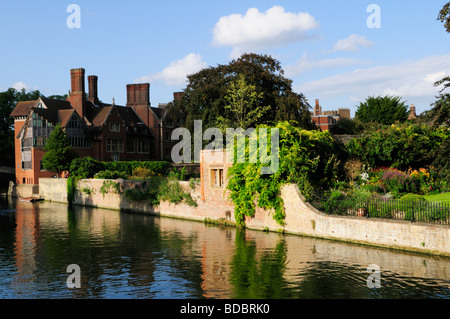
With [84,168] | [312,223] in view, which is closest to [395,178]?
[312,223]

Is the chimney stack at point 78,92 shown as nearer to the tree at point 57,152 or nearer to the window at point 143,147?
the window at point 143,147

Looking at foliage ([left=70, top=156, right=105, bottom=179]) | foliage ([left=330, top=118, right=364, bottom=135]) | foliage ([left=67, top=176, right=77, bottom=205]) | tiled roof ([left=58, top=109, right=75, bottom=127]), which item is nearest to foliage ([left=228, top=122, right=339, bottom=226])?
foliage ([left=67, top=176, right=77, bottom=205])

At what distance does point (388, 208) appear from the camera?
21.6 metres

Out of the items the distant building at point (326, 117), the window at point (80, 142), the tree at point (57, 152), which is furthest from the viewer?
the distant building at point (326, 117)

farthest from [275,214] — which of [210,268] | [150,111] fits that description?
[150,111]

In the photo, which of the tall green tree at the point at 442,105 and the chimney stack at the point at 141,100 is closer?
the tall green tree at the point at 442,105

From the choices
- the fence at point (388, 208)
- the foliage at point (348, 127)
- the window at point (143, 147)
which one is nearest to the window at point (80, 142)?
the window at point (143, 147)

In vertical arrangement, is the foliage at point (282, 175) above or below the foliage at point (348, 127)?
below

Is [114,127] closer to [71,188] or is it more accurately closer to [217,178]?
[71,188]

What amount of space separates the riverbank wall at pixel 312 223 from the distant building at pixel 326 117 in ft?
187

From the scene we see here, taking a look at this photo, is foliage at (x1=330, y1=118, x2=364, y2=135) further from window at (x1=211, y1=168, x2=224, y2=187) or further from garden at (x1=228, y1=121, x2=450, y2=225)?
window at (x1=211, y1=168, x2=224, y2=187)

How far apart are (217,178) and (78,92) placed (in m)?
49.6

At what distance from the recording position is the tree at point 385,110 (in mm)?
73144


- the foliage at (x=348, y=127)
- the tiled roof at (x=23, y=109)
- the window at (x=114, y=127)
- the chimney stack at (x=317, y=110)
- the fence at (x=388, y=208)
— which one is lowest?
the fence at (x=388, y=208)
